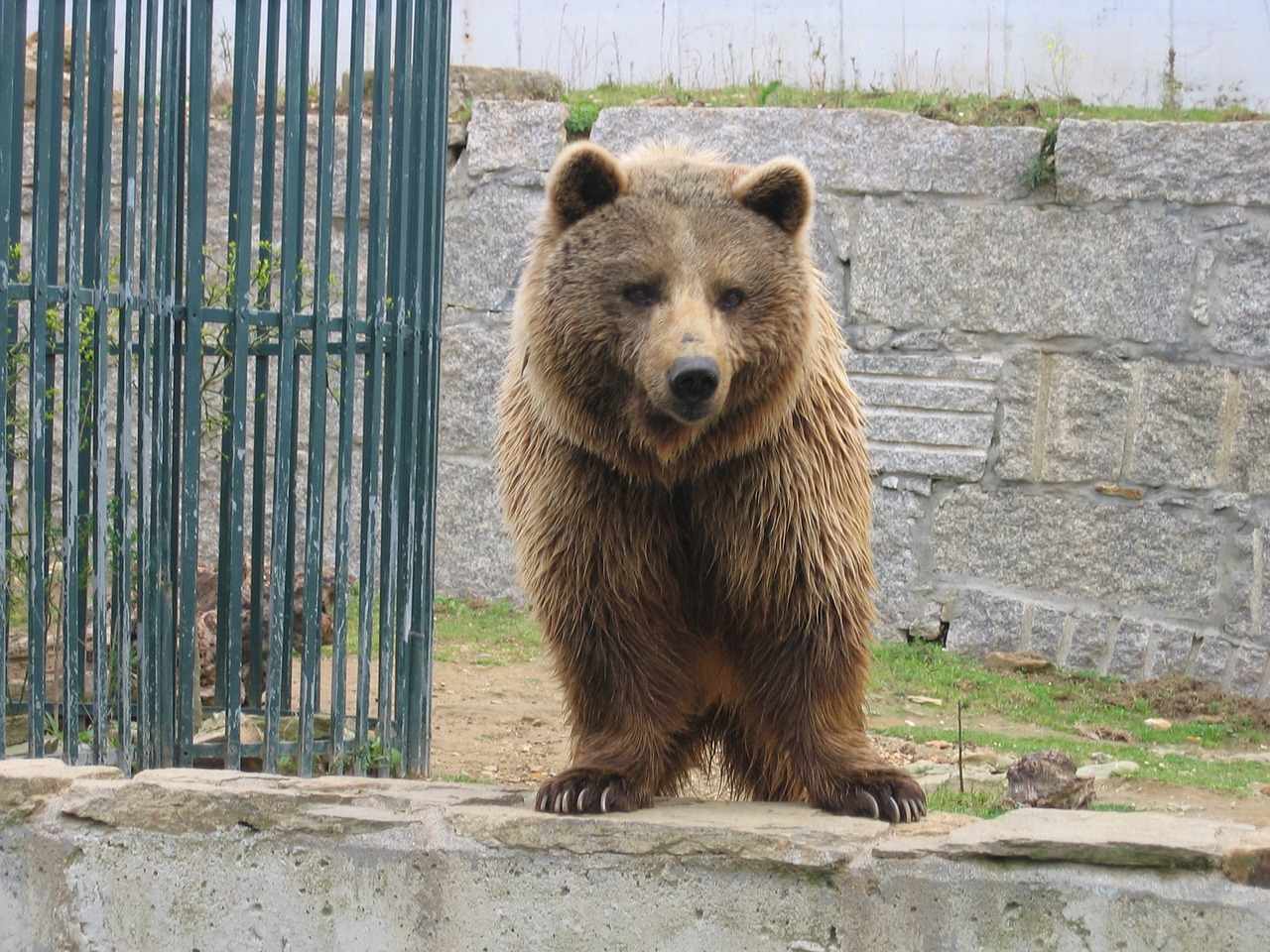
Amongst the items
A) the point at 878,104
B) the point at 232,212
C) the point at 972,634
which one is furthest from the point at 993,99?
the point at 232,212

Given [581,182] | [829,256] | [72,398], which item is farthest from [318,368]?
[829,256]

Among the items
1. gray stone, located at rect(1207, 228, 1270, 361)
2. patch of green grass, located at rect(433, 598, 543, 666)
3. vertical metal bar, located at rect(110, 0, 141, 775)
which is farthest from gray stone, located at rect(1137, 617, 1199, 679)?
vertical metal bar, located at rect(110, 0, 141, 775)

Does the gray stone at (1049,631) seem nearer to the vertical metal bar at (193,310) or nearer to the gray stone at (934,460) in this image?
the gray stone at (934,460)

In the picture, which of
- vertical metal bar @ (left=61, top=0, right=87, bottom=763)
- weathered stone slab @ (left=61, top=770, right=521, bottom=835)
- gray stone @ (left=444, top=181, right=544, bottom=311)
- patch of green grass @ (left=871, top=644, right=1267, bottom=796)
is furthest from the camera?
gray stone @ (left=444, top=181, right=544, bottom=311)

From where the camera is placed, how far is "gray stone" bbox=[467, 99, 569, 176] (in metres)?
8.82

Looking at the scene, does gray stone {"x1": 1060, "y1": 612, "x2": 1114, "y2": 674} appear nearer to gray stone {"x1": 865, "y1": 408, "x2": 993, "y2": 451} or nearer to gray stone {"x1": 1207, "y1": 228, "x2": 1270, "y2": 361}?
gray stone {"x1": 865, "y1": 408, "x2": 993, "y2": 451}

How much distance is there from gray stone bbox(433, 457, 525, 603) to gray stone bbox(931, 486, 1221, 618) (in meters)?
2.65

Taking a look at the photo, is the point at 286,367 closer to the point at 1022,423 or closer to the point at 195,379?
the point at 195,379

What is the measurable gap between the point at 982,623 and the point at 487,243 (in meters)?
3.78

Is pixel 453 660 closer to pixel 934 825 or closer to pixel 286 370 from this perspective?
pixel 286 370

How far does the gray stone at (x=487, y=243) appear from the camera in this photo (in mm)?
8922

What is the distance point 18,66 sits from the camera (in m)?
4.51

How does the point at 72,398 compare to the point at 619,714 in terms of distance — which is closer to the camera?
the point at 619,714

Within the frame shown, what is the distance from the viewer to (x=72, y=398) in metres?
4.57
